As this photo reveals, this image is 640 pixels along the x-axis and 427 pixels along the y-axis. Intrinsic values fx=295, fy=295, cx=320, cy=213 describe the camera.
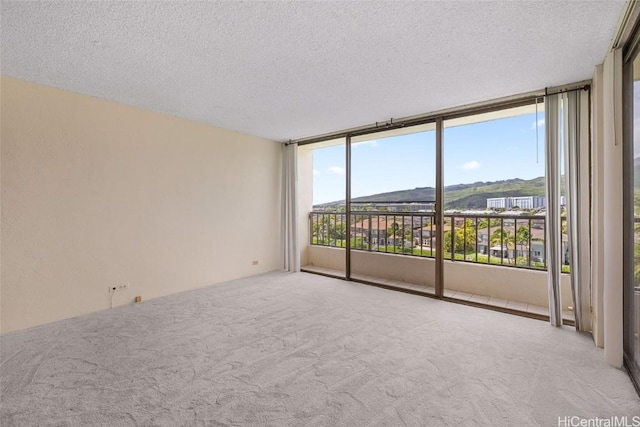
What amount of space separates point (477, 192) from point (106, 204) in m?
4.51

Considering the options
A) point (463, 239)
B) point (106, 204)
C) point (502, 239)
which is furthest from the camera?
point (463, 239)

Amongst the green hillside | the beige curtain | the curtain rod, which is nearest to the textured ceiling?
the curtain rod

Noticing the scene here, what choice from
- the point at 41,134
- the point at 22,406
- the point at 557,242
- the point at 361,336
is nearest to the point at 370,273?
the point at 361,336

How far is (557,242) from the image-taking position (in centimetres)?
277

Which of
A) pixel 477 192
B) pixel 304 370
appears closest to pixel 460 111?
pixel 477 192

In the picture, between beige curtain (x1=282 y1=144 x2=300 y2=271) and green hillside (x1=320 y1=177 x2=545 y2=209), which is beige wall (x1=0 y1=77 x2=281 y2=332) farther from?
green hillside (x1=320 y1=177 x2=545 y2=209)

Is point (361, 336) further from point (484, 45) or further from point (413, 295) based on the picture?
point (484, 45)

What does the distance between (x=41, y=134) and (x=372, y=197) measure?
13.7 feet

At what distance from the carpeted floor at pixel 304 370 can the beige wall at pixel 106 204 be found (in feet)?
1.29

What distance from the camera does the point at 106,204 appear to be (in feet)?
10.5

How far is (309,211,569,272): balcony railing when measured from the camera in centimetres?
366

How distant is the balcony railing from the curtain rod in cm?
129

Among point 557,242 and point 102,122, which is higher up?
point 102,122

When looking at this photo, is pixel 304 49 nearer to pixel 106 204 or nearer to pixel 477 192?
pixel 106 204
